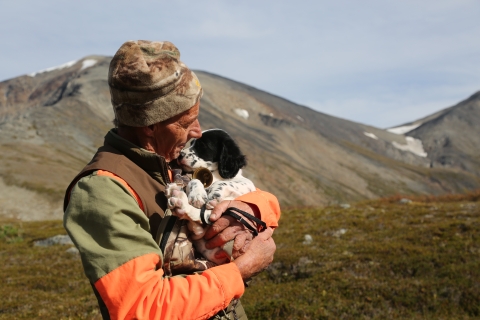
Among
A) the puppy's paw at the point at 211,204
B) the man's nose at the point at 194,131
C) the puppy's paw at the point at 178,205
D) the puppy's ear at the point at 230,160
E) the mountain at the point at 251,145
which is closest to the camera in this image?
the puppy's paw at the point at 178,205

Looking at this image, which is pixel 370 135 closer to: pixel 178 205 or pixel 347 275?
pixel 347 275

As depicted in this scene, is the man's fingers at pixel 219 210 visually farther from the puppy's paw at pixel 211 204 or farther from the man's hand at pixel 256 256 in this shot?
the man's hand at pixel 256 256

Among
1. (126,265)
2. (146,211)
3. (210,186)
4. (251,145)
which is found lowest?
(251,145)

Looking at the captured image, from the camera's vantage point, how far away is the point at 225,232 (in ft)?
11.4

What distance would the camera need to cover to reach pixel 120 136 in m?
3.69

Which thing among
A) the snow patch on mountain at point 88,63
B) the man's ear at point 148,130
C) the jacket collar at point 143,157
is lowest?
the snow patch on mountain at point 88,63

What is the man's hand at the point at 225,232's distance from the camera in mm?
3477

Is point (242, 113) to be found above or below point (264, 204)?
below

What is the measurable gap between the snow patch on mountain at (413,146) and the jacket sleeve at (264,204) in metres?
147

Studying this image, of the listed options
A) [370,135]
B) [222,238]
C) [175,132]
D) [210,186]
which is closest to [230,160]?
[210,186]

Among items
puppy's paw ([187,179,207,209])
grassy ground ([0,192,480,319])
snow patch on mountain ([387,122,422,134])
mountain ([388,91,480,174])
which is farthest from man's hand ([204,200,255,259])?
snow patch on mountain ([387,122,422,134])

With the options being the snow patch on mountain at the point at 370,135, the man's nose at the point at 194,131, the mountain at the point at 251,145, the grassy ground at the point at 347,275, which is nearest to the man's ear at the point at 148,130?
the man's nose at the point at 194,131

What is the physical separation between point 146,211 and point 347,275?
8.68 meters

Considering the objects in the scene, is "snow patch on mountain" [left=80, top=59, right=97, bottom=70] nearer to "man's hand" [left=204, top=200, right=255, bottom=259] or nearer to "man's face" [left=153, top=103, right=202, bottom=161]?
"man's face" [left=153, top=103, right=202, bottom=161]
